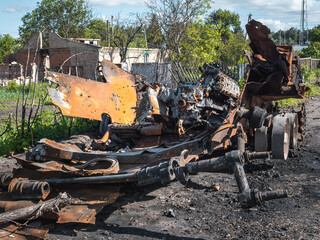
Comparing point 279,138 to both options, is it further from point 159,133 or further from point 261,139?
point 159,133

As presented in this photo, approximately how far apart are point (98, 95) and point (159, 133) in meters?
1.25

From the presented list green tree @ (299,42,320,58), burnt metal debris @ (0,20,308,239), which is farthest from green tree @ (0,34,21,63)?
burnt metal debris @ (0,20,308,239)

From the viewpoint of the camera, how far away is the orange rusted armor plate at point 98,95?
213 inches

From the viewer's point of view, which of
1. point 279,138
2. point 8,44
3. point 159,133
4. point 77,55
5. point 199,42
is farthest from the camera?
point 8,44

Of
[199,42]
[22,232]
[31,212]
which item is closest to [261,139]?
[31,212]

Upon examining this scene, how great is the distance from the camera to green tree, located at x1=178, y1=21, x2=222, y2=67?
1861 centimetres

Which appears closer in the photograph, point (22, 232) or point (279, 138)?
point (22, 232)

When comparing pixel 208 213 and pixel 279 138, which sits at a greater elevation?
pixel 279 138

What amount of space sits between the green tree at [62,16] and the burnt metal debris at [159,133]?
3387cm

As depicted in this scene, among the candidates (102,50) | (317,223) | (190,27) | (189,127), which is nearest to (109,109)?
(189,127)

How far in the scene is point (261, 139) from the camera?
7090mm

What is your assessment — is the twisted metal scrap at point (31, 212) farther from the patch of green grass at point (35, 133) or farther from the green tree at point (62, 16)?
the green tree at point (62, 16)

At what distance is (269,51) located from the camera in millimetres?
7422

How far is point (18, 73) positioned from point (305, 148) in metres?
28.5
